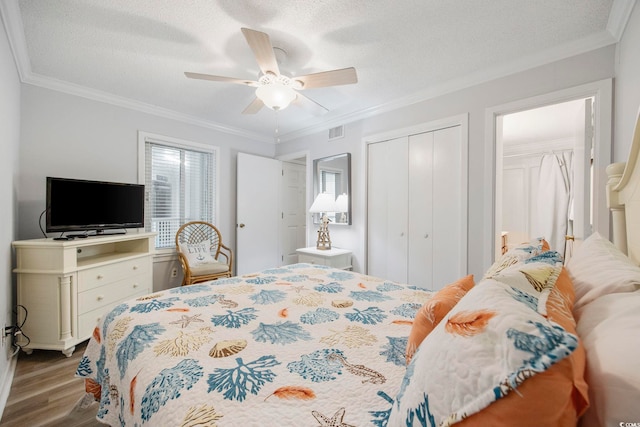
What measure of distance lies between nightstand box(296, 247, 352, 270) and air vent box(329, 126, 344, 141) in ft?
5.19

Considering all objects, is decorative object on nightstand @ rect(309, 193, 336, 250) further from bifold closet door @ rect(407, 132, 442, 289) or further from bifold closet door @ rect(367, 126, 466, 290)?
bifold closet door @ rect(407, 132, 442, 289)

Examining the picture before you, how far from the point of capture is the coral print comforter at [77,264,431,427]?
0.70m

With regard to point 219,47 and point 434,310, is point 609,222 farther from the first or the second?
point 219,47

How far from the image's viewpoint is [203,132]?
12.5ft

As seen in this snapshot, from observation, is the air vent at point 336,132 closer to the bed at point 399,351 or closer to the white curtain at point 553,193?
the bed at point 399,351

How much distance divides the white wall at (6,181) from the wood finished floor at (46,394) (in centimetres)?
7

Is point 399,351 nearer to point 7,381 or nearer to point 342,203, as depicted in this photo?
point 7,381

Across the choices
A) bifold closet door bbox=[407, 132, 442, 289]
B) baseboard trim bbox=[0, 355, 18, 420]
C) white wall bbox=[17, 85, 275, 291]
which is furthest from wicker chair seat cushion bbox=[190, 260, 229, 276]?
bifold closet door bbox=[407, 132, 442, 289]

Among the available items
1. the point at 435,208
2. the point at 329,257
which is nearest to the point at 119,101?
the point at 329,257

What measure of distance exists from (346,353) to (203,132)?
12.3ft

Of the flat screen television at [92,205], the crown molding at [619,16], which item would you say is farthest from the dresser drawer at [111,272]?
the crown molding at [619,16]

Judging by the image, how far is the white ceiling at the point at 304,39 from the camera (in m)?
1.69

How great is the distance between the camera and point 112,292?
255cm

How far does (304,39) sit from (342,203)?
6.83 ft
